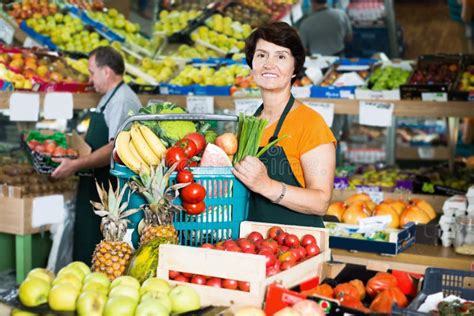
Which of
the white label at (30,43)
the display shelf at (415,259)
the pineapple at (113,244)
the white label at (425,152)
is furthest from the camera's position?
the white label at (425,152)

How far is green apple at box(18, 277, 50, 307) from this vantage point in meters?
2.09

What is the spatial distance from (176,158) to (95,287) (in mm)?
529

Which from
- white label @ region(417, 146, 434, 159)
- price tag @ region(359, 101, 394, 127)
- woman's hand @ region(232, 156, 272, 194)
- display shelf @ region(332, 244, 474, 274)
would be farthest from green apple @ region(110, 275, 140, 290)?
white label @ region(417, 146, 434, 159)

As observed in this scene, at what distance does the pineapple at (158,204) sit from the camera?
2365mm

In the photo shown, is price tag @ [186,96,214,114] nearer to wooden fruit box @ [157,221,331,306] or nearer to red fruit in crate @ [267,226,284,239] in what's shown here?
red fruit in crate @ [267,226,284,239]

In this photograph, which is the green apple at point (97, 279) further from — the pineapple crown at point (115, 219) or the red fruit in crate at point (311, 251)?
the red fruit in crate at point (311, 251)

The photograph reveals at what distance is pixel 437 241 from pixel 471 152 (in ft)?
12.8

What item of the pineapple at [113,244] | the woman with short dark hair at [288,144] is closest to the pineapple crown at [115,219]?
the pineapple at [113,244]

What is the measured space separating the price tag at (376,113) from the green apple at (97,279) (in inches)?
109

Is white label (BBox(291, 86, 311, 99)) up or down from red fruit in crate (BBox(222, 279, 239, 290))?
up

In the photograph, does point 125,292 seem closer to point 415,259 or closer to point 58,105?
point 415,259

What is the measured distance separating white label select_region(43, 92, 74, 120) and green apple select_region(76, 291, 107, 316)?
9.97 ft

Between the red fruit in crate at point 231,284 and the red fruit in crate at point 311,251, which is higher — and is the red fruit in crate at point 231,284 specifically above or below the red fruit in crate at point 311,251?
below

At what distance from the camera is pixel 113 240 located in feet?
7.79
